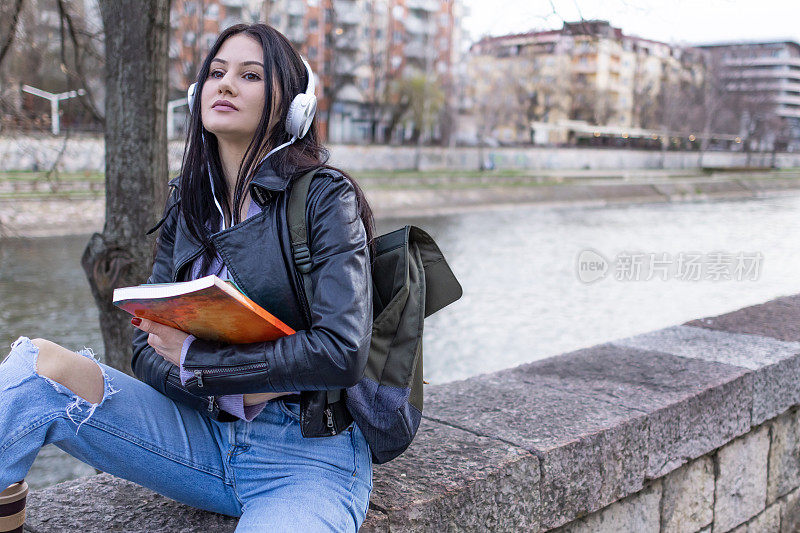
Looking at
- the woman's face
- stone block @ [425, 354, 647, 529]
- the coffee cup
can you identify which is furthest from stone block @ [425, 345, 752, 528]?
the coffee cup

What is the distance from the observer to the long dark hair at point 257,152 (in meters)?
1.94

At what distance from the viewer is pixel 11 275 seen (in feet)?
44.1

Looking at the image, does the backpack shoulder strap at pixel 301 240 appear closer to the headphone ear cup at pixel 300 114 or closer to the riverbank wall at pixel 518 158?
the headphone ear cup at pixel 300 114

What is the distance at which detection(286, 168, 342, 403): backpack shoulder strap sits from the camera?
1770mm

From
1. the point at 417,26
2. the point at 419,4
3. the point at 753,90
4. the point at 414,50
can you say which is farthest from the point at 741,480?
the point at 753,90

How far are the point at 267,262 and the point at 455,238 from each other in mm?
18583

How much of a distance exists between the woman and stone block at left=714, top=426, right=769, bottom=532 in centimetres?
170

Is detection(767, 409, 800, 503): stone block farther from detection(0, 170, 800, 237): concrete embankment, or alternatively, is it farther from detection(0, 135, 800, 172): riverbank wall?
detection(0, 135, 800, 172): riverbank wall

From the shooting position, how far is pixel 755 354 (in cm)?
329

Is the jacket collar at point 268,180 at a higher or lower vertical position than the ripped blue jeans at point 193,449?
higher

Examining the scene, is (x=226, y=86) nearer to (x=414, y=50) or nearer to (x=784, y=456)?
(x=784, y=456)

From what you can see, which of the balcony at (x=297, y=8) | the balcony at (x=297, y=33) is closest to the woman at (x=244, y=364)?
the balcony at (x=297, y=33)

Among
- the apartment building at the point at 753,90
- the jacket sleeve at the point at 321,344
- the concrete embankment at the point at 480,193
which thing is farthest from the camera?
the apartment building at the point at 753,90

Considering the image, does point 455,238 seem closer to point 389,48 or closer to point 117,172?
point 117,172
